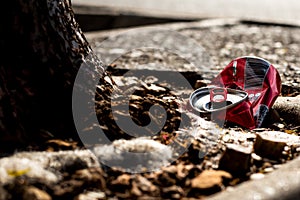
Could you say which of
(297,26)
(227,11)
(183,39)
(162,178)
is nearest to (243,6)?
(227,11)

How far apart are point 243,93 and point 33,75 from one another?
103 cm

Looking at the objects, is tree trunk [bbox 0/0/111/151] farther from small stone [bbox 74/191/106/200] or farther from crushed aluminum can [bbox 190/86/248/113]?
crushed aluminum can [bbox 190/86/248/113]

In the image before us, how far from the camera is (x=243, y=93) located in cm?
229

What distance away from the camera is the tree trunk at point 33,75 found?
1.75 metres

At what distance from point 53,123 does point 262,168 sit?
82 cm

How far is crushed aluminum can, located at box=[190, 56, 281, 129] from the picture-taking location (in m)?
2.17

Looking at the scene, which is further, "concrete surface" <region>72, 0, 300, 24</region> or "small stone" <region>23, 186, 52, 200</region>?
"concrete surface" <region>72, 0, 300, 24</region>

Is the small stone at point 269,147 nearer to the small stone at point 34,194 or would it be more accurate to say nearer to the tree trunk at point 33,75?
the tree trunk at point 33,75

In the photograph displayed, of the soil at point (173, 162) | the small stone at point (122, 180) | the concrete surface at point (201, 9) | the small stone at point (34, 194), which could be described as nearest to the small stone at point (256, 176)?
the soil at point (173, 162)

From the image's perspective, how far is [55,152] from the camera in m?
1.67

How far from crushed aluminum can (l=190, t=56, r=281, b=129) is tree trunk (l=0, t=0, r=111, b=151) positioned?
649 mm

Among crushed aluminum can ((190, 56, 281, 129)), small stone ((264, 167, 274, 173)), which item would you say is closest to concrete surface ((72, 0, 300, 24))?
crushed aluminum can ((190, 56, 281, 129))

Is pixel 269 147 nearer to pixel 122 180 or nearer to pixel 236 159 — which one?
pixel 236 159

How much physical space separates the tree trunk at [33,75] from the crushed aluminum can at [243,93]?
0.65m
